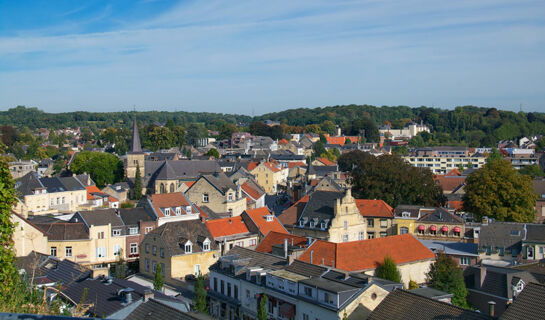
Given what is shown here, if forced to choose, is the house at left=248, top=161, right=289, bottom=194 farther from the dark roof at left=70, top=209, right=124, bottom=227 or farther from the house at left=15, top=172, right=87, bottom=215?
the dark roof at left=70, top=209, right=124, bottom=227

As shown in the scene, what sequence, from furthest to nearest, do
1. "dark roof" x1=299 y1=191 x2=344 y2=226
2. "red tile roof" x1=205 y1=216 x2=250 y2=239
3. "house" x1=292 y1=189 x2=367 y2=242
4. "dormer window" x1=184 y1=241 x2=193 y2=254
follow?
"dark roof" x1=299 y1=191 x2=344 y2=226, "house" x1=292 y1=189 x2=367 y2=242, "red tile roof" x1=205 y1=216 x2=250 y2=239, "dormer window" x1=184 y1=241 x2=193 y2=254

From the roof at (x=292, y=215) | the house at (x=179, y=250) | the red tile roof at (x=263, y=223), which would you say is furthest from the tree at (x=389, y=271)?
the roof at (x=292, y=215)

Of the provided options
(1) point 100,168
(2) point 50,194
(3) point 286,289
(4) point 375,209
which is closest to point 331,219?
(4) point 375,209

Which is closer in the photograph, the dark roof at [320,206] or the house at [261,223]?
the house at [261,223]

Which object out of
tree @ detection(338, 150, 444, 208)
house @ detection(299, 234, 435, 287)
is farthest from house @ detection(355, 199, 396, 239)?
house @ detection(299, 234, 435, 287)

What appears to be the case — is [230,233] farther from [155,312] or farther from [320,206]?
[155,312]

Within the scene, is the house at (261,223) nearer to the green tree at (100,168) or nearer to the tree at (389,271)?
the tree at (389,271)

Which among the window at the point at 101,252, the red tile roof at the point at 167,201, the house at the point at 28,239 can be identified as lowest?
the window at the point at 101,252
